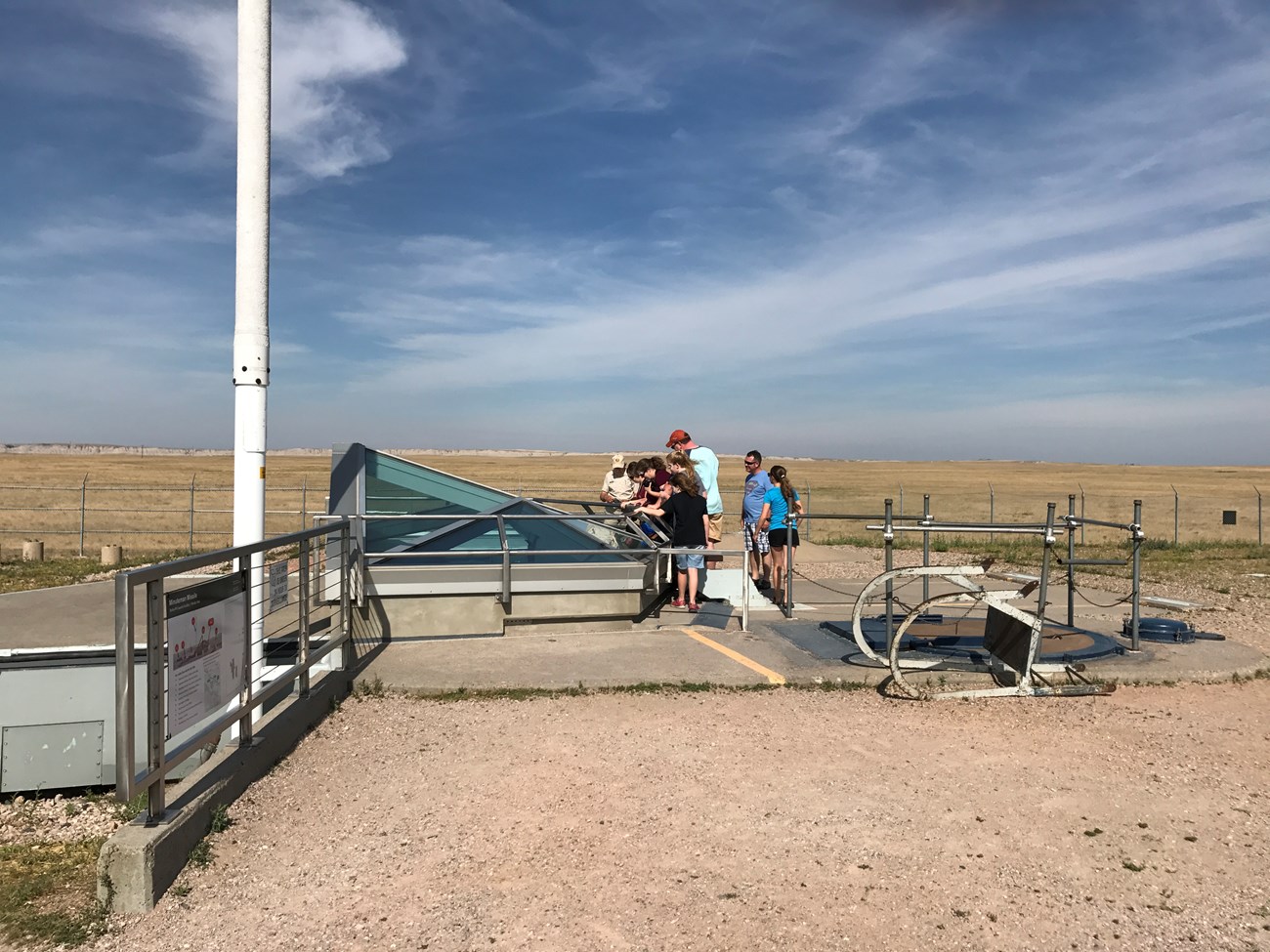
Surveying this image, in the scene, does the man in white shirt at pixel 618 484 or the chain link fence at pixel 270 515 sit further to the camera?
the chain link fence at pixel 270 515

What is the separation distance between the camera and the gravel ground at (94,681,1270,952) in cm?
339

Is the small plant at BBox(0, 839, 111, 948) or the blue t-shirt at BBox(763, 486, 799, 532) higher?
the blue t-shirt at BBox(763, 486, 799, 532)

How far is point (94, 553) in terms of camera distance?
19.6 meters

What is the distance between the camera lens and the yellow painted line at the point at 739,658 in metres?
6.94

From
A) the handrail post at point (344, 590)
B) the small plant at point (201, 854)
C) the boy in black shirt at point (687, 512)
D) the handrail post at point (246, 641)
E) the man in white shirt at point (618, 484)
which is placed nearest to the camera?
the small plant at point (201, 854)

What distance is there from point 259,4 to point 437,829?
5.10 m

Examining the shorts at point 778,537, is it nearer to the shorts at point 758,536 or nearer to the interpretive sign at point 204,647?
the shorts at point 758,536

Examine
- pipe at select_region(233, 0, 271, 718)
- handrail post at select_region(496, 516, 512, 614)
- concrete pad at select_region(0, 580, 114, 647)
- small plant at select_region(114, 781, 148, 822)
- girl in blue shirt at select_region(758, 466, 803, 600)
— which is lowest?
small plant at select_region(114, 781, 148, 822)

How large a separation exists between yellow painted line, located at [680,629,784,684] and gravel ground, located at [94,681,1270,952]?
2.01 ft

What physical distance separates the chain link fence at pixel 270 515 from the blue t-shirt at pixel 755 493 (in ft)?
30.9

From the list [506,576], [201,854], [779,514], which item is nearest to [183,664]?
[201,854]

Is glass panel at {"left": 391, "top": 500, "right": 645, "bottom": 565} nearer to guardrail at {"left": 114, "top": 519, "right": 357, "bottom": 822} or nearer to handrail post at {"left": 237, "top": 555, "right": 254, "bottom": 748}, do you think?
guardrail at {"left": 114, "top": 519, "right": 357, "bottom": 822}

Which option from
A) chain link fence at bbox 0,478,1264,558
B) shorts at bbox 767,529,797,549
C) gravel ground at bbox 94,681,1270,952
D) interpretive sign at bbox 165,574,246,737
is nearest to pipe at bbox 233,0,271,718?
interpretive sign at bbox 165,574,246,737

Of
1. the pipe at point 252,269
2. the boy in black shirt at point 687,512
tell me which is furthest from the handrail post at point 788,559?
the pipe at point 252,269
